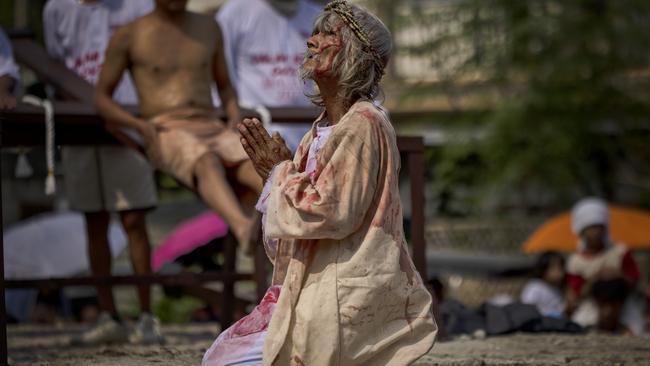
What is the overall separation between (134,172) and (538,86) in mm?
8992

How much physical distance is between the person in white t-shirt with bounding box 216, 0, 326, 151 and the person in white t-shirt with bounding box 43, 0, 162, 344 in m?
0.85

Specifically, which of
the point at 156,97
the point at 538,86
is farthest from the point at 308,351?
the point at 538,86

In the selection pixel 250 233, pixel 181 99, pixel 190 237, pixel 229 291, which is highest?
pixel 181 99

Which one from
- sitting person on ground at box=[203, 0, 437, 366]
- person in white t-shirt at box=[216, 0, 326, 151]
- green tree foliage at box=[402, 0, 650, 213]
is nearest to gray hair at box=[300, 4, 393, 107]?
sitting person on ground at box=[203, 0, 437, 366]

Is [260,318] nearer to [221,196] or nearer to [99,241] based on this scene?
[221,196]

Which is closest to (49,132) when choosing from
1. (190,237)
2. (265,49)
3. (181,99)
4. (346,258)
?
(181,99)

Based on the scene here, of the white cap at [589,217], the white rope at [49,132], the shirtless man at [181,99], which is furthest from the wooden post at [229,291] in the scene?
the white cap at [589,217]

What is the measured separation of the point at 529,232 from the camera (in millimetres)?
18219

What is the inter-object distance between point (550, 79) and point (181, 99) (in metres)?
9.78

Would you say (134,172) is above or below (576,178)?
above

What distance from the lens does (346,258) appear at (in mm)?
4359

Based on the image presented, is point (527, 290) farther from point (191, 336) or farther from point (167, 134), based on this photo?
point (167, 134)

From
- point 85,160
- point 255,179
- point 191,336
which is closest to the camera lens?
point 255,179

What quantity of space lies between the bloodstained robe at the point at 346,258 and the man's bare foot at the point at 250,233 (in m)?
2.27
